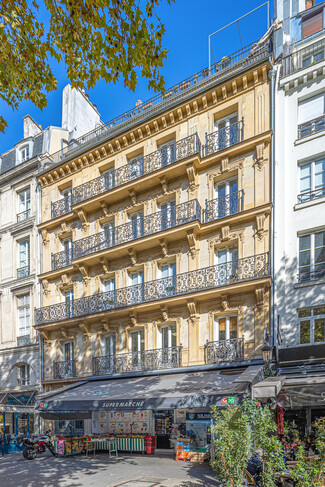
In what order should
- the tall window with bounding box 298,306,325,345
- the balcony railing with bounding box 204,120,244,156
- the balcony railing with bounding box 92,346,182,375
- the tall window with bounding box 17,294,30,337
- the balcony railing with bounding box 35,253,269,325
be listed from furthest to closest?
the tall window with bounding box 17,294,30,337 → the balcony railing with bounding box 204,120,244,156 → the balcony railing with bounding box 92,346,182,375 → the balcony railing with bounding box 35,253,269,325 → the tall window with bounding box 298,306,325,345

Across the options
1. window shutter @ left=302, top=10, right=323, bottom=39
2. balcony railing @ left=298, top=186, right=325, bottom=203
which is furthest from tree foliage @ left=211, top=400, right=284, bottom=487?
window shutter @ left=302, top=10, right=323, bottom=39

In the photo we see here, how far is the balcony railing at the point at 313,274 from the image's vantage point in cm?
1248

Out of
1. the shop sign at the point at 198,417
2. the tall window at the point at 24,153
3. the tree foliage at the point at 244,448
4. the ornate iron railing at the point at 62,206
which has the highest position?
the tall window at the point at 24,153

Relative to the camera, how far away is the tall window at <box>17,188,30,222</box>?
21.4 metres

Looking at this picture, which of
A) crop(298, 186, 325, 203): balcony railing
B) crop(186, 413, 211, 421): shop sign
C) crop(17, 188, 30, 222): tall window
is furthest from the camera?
crop(17, 188, 30, 222): tall window

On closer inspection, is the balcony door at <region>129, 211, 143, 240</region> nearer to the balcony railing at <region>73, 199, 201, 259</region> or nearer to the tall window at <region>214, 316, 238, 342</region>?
the balcony railing at <region>73, 199, 201, 259</region>

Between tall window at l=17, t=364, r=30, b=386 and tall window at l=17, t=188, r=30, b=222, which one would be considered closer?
tall window at l=17, t=364, r=30, b=386

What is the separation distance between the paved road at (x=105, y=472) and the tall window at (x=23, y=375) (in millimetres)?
5852

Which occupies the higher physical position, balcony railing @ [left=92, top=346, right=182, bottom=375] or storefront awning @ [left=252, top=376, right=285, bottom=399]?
storefront awning @ [left=252, top=376, right=285, bottom=399]

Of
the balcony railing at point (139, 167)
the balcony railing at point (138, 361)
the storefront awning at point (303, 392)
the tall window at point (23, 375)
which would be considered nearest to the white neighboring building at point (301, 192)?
the storefront awning at point (303, 392)

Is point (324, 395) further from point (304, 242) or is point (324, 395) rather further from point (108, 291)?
point (108, 291)

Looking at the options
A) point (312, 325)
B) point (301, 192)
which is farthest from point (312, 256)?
point (301, 192)

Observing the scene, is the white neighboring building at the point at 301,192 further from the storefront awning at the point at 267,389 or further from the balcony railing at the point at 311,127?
the storefront awning at the point at 267,389

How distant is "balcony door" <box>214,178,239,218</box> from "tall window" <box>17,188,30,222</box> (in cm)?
1104
